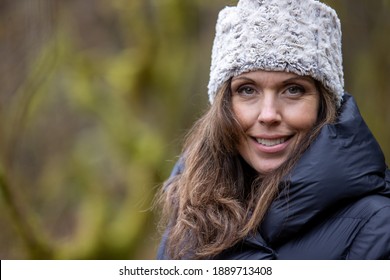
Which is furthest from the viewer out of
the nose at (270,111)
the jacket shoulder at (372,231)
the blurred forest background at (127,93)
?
the blurred forest background at (127,93)

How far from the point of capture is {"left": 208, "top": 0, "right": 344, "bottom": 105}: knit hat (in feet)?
9.00

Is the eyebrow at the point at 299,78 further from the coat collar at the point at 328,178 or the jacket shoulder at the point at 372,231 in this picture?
the jacket shoulder at the point at 372,231

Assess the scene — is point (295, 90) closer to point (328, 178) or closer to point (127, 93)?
point (328, 178)

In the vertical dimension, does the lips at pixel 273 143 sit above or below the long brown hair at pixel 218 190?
above

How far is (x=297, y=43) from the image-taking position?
2781mm

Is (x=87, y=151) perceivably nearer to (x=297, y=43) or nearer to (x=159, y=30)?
(x=159, y=30)

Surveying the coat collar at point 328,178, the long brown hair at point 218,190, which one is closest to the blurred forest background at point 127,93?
the long brown hair at point 218,190

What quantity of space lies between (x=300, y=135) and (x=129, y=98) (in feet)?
12.7

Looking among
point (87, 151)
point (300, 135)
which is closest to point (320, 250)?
point (300, 135)

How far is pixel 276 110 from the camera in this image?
275 centimetres

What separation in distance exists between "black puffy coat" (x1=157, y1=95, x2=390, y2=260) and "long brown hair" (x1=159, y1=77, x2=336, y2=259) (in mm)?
70

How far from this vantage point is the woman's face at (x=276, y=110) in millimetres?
2752

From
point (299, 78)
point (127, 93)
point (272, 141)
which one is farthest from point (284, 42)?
point (127, 93)

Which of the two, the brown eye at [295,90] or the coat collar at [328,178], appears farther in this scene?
the brown eye at [295,90]
